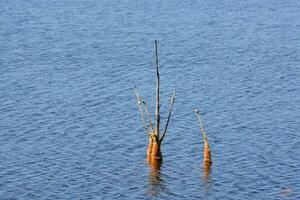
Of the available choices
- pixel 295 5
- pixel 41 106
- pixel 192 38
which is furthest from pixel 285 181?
pixel 295 5

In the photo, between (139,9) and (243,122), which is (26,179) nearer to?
(243,122)

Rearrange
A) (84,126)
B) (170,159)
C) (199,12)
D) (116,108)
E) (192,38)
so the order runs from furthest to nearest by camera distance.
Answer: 1. (199,12)
2. (192,38)
3. (116,108)
4. (84,126)
5. (170,159)

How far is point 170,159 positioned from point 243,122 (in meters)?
15.5

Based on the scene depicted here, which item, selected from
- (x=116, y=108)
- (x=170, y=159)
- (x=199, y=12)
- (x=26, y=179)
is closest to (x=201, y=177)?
(x=170, y=159)

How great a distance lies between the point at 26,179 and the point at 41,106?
84.2ft

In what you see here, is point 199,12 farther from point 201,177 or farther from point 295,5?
point 201,177

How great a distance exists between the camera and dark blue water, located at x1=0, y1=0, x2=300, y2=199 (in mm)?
70625

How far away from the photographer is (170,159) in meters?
76.8

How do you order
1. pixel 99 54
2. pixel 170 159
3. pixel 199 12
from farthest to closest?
pixel 199 12 → pixel 99 54 → pixel 170 159

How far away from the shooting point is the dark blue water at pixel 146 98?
70625mm

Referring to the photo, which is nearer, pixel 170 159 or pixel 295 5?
pixel 170 159

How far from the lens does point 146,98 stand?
332 feet

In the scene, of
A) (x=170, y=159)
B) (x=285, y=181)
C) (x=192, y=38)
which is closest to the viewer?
(x=285, y=181)

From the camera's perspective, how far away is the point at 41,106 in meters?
95.6
